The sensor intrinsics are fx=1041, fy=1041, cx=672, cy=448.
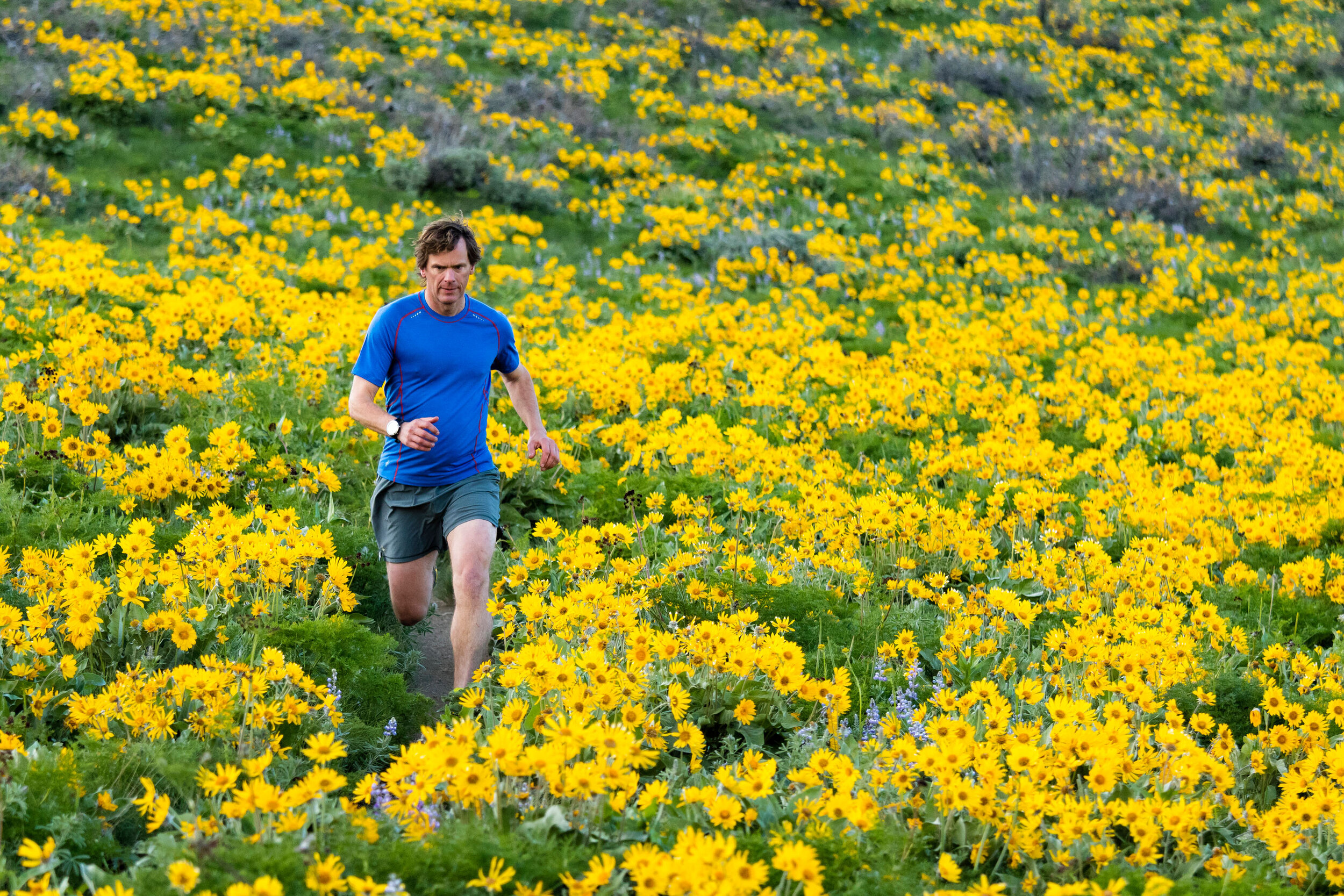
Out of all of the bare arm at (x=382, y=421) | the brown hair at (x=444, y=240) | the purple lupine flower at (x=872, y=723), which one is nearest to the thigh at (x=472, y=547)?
the bare arm at (x=382, y=421)

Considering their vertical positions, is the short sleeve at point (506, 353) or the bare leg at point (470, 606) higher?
the short sleeve at point (506, 353)

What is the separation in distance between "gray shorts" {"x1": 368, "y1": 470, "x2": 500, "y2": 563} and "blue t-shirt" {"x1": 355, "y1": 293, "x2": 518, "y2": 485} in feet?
0.15

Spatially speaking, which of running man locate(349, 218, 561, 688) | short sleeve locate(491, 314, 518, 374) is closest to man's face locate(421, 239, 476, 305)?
running man locate(349, 218, 561, 688)

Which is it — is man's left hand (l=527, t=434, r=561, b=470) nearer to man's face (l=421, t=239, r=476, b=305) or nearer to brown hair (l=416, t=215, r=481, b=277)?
man's face (l=421, t=239, r=476, b=305)

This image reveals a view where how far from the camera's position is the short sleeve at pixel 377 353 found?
16.6ft

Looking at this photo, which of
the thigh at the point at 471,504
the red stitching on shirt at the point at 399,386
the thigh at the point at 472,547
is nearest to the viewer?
the thigh at the point at 472,547

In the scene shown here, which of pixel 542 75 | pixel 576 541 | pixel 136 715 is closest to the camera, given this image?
pixel 136 715

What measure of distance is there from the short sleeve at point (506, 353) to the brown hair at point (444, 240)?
43 centimetres

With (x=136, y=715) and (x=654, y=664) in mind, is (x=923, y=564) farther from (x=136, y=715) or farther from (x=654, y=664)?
(x=136, y=715)

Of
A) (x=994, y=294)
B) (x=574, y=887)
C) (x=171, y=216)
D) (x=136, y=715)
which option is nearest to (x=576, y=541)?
(x=136, y=715)

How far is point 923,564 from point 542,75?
Answer: 620 inches

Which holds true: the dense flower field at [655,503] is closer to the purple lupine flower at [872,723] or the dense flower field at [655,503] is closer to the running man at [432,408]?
the purple lupine flower at [872,723]

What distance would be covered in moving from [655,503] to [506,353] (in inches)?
50.0

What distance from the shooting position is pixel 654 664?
421 centimetres
